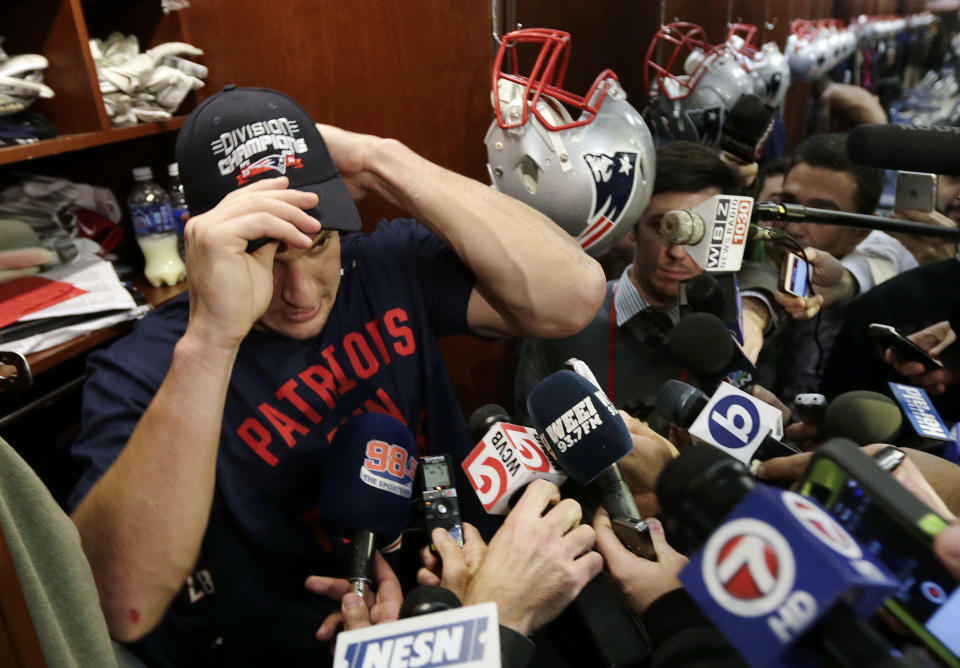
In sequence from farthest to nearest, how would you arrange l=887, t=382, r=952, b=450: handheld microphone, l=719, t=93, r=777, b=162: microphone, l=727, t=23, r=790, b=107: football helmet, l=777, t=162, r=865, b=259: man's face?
l=727, t=23, r=790, b=107: football helmet
l=777, t=162, r=865, b=259: man's face
l=719, t=93, r=777, b=162: microphone
l=887, t=382, r=952, b=450: handheld microphone

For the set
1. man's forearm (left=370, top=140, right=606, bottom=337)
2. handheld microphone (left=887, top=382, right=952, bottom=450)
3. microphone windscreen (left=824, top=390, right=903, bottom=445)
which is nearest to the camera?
microphone windscreen (left=824, top=390, right=903, bottom=445)

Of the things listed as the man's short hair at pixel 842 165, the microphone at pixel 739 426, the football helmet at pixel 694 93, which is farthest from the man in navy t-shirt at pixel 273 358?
the man's short hair at pixel 842 165

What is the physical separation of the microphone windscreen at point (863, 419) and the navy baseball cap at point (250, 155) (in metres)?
0.78

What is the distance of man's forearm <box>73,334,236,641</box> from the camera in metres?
0.85

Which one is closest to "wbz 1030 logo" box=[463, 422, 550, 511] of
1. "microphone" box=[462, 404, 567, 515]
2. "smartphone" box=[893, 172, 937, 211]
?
"microphone" box=[462, 404, 567, 515]

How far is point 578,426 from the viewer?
2.55 feet

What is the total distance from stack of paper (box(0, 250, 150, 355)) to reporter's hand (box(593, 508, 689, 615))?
121 centimetres

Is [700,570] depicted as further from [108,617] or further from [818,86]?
[818,86]

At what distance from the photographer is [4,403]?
1.51 metres

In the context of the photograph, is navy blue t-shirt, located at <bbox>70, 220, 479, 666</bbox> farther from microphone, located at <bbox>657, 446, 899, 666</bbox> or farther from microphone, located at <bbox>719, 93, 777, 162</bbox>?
microphone, located at <bbox>657, 446, 899, 666</bbox>

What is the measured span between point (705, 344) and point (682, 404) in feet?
0.44

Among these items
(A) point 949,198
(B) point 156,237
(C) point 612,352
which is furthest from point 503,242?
(A) point 949,198

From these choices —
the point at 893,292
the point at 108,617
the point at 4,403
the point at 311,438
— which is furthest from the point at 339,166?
the point at 893,292

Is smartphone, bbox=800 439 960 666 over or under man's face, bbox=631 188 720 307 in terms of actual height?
over
